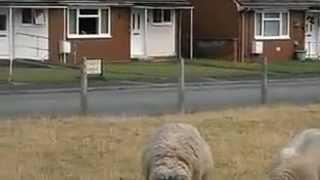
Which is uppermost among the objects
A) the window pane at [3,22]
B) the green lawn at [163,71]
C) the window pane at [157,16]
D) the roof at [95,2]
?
the roof at [95,2]

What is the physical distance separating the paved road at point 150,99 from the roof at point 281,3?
1791 centimetres

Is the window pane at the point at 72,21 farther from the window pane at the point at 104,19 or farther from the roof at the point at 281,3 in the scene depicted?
the roof at the point at 281,3

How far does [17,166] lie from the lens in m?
12.4

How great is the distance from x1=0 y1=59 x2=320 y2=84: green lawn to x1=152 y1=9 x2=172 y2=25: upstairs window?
100 inches

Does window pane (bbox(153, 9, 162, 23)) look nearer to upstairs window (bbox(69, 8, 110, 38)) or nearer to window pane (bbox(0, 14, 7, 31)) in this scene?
upstairs window (bbox(69, 8, 110, 38))

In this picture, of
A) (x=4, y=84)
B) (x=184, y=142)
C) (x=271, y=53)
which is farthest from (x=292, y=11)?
(x=184, y=142)

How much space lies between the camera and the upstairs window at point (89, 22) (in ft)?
140

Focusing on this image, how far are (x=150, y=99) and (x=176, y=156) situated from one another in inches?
597

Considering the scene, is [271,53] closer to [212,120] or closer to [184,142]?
[212,120]

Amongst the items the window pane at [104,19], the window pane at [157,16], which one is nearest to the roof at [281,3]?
the window pane at [157,16]

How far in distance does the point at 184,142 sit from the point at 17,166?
3.50 meters

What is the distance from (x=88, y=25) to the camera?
141ft

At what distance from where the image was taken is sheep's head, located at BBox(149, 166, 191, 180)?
8.41 metres

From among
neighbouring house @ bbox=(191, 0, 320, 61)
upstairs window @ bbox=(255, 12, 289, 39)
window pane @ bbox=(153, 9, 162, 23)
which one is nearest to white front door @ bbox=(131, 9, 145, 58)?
window pane @ bbox=(153, 9, 162, 23)
